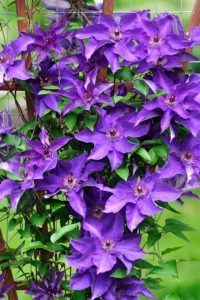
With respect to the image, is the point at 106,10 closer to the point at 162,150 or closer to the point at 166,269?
the point at 162,150

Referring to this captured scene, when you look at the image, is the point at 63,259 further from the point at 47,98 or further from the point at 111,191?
the point at 47,98

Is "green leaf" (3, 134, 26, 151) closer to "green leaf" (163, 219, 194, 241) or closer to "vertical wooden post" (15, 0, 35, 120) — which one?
"vertical wooden post" (15, 0, 35, 120)

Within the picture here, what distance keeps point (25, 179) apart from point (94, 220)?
191mm

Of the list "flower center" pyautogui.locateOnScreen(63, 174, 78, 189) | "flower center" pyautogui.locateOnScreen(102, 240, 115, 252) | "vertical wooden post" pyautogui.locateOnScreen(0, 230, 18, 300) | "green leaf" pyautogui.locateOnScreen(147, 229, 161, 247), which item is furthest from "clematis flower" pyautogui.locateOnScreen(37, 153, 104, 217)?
"vertical wooden post" pyautogui.locateOnScreen(0, 230, 18, 300)

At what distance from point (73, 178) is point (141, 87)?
0.27m

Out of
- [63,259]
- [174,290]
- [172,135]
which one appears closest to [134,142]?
[172,135]

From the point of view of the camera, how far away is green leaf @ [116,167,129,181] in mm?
1506

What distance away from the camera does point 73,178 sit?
154 centimetres

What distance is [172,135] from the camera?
1.48m

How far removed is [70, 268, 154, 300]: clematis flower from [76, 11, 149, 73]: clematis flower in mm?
480

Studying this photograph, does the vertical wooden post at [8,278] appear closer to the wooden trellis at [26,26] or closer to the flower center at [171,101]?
the wooden trellis at [26,26]

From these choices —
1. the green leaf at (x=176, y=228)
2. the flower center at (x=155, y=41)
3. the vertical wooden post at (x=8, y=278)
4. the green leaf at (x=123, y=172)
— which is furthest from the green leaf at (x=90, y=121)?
the vertical wooden post at (x=8, y=278)

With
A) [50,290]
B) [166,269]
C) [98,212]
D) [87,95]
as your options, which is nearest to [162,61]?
[87,95]

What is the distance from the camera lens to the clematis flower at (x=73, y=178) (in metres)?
1.53
